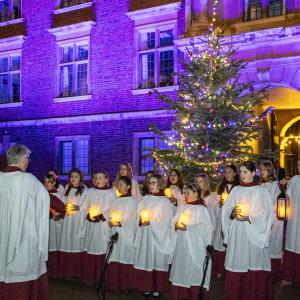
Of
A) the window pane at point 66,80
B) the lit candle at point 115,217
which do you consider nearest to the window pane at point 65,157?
the window pane at point 66,80

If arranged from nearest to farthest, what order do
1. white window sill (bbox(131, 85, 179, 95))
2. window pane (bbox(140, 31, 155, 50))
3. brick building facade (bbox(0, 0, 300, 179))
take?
brick building facade (bbox(0, 0, 300, 179)), white window sill (bbox(131, 85, 179, 95)), window pane (bbox(140, 31, 155, 50))

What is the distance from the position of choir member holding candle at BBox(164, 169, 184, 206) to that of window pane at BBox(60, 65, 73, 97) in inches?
366

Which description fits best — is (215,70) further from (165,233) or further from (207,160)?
(165,233)

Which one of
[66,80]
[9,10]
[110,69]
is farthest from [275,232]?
[9,10]

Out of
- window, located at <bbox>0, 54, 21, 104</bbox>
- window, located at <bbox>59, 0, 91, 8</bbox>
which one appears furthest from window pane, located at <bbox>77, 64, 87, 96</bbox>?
window, located at <bbox>0, 54, 21, 104</bbox>

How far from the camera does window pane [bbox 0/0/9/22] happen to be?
20625 millimetres

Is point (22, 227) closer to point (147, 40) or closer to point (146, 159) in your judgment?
point (146, 159)

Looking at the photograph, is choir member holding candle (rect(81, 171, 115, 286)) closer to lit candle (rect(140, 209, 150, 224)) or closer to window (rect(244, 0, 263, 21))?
lit candle (rect(140, 209, 150, 224))

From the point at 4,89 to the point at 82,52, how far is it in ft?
14.6

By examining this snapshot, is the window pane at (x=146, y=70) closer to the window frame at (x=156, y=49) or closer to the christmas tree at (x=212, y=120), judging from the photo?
the window frame at (x=156, y=49)

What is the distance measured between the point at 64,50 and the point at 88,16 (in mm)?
1779

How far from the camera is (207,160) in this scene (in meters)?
11.0

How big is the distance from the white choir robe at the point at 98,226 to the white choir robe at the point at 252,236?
2.57m

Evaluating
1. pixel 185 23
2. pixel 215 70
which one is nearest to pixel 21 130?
pixel 185 23
